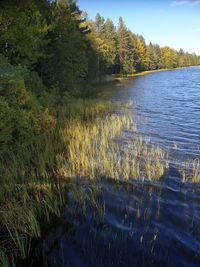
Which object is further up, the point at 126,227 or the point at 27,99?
the point at 27,99

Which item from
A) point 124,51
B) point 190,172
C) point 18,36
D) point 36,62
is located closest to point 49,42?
point 36,62

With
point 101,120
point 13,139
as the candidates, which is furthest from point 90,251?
point 101,120

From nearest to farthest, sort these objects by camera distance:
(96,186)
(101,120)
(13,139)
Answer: (96,186), (13,139), (101,120)

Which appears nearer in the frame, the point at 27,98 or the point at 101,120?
the point at 27,98

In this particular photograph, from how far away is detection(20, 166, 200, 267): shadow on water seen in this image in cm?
590

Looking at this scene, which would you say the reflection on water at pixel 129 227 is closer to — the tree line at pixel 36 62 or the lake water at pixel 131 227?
the lake water at pixel 131 227

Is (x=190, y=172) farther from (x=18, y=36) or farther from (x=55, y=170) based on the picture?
(x=18, y=36)

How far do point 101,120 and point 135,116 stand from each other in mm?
3143

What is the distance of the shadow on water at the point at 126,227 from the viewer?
5898mm

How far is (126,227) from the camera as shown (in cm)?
692

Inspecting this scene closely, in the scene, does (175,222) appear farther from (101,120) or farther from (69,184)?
(101,120)

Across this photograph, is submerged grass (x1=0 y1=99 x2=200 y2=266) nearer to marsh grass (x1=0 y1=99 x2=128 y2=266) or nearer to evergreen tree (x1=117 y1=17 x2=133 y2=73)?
marsh grass (x1=0 y1=99 x2=128 y2=266)

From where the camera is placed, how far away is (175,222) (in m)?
7.14

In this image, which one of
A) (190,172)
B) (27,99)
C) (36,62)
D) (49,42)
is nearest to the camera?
(190,172)
